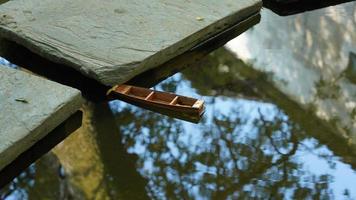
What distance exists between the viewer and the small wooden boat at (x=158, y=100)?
2.46 meters

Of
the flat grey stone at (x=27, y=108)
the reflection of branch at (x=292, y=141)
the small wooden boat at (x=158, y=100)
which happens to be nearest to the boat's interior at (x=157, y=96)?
the small wooden boat at (x=158, y=100)

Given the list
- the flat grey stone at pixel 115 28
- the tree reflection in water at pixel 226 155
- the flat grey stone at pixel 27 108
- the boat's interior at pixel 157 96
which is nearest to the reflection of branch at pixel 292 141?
the tree reflection in water at pixel 226 155

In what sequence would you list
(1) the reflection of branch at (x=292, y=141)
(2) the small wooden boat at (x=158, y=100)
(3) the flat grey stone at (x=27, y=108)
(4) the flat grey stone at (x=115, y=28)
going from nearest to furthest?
(3) the flat grey stone at (x=27, y=108), (1) the reflection of branch at (x=292, y=141), (2) the small wooden boat at (x=158, y=100), (4) the flat grey stone at (x=115, y=28)

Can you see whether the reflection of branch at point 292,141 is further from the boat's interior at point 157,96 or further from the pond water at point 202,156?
the boat's interior at point 157,96

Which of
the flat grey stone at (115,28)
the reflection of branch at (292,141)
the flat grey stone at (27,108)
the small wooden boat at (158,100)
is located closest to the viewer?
the flat grey stone at (27,108)

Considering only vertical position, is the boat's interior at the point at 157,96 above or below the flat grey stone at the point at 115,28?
below

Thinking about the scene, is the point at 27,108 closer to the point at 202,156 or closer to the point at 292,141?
the point at 202,156

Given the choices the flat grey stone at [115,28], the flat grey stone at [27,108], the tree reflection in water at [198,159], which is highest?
the flat grey stone at [115,28]

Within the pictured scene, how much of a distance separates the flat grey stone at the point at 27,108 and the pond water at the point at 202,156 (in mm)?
98

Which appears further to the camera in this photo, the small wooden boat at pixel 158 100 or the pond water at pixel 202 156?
the small wooden boat at pixel 158 100

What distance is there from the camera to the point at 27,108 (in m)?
2.29

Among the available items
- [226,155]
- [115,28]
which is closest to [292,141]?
[226,155]

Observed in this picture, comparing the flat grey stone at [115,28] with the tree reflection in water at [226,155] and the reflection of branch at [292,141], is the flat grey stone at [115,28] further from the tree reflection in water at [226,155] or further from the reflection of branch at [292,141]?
the reflection of branch at [292,141]

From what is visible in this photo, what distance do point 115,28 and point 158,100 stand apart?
0.51m
